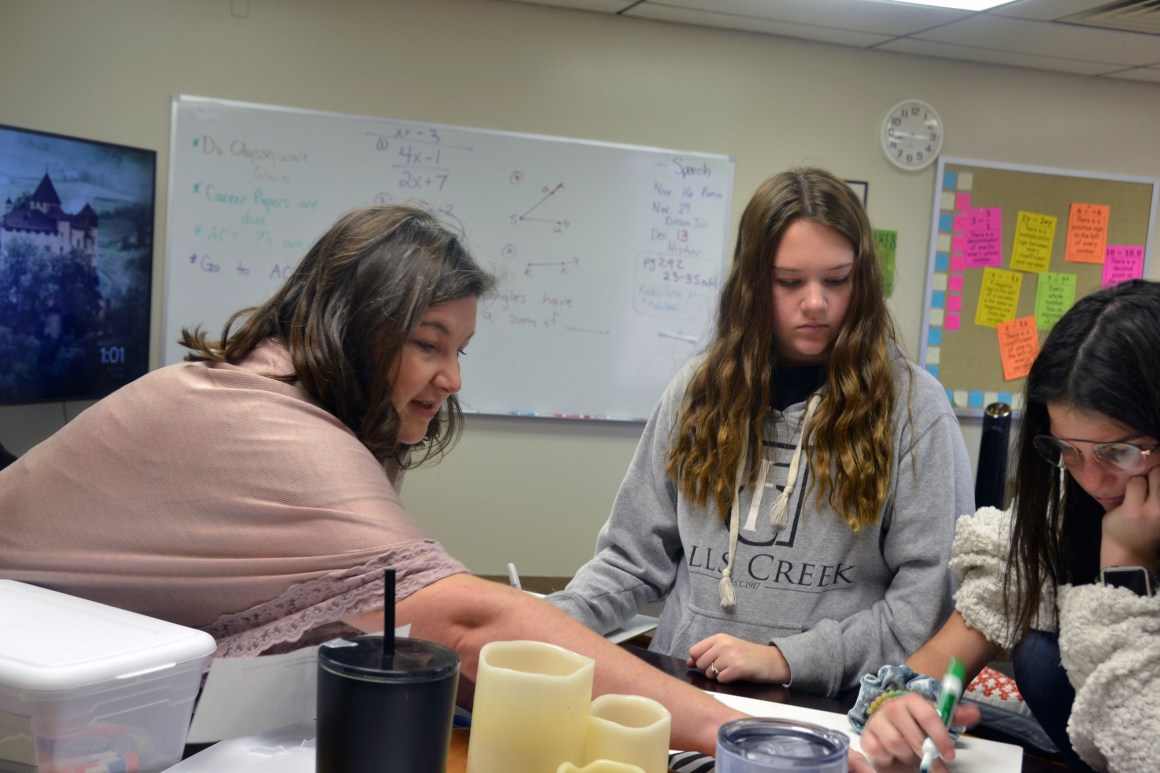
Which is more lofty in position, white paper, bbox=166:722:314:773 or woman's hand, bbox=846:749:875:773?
woman's hand, bbox=846:749:875:773

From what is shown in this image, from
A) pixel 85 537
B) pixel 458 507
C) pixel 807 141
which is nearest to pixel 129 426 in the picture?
pixel 85 537

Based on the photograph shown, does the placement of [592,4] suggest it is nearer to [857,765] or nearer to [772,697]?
[772,697]

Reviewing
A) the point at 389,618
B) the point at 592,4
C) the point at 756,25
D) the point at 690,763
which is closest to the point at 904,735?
the point at 690,763

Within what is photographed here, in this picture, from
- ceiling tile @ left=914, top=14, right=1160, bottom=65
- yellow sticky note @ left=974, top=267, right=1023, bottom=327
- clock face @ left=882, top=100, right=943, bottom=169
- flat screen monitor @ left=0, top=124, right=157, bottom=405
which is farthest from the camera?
yellow sticky note @ left=974, top=267, right=1023, bottom=327

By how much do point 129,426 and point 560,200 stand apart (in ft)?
9.95

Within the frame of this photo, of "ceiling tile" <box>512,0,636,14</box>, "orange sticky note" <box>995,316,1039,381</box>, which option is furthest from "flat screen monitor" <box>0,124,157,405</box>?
"orange sticky note" <box>995,316,1039,381</box>

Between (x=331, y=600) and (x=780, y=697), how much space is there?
58cm

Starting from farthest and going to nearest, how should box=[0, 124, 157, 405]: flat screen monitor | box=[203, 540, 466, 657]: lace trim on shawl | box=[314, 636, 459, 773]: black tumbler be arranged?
1. box=[0, 124, 157, 405]: flat screen monitor
2. box=[203, 540, 466, 657]: lace trim on shawl
3. box=[314, 636, 459, 773]: black tumbler

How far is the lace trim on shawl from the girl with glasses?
1.53 ft

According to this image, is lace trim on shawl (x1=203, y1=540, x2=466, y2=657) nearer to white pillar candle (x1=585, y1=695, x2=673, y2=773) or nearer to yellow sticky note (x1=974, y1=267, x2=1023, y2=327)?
white pillar candle (x1=585, y1=695, x2=673, y2=773)

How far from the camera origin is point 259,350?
118cm

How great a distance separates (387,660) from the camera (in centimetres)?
69

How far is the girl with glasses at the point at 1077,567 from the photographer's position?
110cm

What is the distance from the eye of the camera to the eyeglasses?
1.17m
